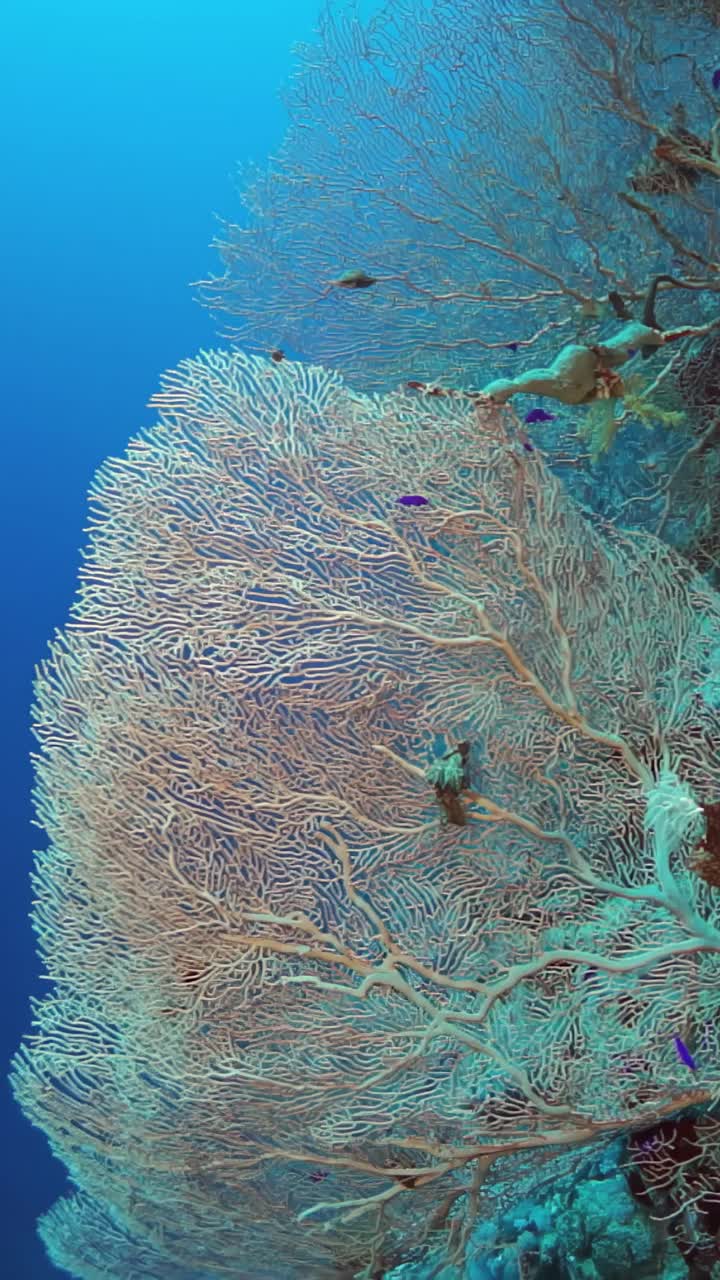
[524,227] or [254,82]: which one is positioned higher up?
[254,82]

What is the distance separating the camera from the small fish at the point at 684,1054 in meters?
2.50

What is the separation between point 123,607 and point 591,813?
5.77ft

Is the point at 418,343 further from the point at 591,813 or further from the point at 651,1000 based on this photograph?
the point at 651,1000

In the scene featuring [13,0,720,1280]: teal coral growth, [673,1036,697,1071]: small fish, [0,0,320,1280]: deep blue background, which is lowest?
[673,1036,697,1071]: small fish

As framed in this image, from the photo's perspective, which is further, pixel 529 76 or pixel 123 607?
pixel 529 76

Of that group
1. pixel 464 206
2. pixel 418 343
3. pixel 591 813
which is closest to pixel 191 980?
pixel 591 813

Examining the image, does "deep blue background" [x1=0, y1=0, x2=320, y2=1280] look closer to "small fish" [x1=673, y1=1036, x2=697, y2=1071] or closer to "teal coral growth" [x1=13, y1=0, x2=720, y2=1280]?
"teal coral growth" [x1=13, y1=0, x2=720, y2=1280]

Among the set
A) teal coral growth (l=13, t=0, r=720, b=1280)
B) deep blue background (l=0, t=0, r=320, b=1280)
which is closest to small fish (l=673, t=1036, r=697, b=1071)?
teal coral growth (l=13, t=0, r=720, b=1280)

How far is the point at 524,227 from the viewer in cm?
462

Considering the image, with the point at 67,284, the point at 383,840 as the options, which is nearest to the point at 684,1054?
the point at 383,840

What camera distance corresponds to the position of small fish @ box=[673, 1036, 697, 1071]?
2.50 metres

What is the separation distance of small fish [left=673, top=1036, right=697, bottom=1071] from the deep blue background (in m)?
12.2

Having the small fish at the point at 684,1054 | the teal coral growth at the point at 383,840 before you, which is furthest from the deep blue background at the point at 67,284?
the small fish at the point at 684,1054

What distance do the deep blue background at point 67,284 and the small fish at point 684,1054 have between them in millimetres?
12238
